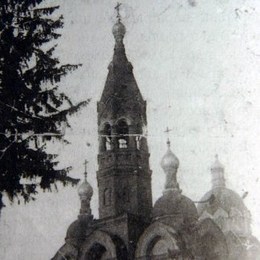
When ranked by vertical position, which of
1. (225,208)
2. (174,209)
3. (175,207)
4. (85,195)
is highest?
(225,208)

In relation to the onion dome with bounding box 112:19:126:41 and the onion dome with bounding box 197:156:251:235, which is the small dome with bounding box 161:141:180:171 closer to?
the onion dome with bounding box 112:19:126:41

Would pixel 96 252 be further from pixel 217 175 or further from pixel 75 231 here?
pixel 217 175

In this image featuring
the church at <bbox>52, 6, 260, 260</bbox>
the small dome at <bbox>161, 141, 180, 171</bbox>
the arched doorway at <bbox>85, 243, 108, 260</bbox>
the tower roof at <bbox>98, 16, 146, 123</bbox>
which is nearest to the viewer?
the church at <bbox>52, 6, 260, 260</bbox>

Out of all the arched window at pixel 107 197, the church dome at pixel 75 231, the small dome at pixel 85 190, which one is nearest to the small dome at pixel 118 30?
the arched window at pixel 107 197

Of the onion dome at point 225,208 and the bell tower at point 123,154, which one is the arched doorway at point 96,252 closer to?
the bell tower at point 123,154

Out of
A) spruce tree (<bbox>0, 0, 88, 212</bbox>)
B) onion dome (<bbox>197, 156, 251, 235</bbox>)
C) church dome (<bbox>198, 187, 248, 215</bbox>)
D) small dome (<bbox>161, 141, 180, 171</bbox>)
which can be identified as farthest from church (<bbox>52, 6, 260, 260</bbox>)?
spruce tree (<bbox>0, 0, 88, 212</bbox>)

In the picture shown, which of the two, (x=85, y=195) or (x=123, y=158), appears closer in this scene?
(x=123, y=158)

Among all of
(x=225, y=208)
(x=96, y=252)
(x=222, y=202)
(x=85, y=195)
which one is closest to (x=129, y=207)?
(x=96, y=252)

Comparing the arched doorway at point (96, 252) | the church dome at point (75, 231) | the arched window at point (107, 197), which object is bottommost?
the arched doorway at point (96, 252)
